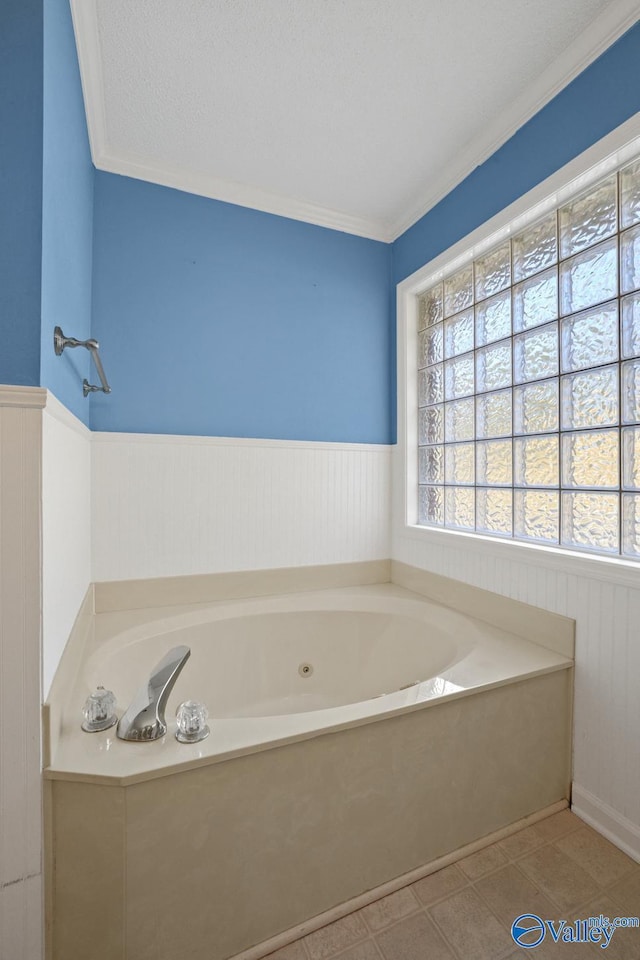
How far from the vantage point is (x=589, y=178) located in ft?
4.65

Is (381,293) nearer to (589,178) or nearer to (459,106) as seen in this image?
(459,106)

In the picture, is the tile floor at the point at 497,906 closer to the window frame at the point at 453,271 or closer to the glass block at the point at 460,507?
the window frame at the point at 453,271

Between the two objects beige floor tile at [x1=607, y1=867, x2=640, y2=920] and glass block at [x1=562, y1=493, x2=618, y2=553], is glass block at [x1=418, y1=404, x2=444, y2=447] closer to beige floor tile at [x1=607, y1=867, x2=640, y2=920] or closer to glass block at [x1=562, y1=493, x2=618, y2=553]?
glass block at [x1=562, y1=493, x2=618, y2=553]

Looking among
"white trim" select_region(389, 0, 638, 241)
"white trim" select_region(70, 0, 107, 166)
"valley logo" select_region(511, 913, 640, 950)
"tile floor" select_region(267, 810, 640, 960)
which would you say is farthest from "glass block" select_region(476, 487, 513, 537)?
"white trim" select_region(70, 0, 107, 166)

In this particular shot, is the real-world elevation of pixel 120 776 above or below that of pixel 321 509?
below

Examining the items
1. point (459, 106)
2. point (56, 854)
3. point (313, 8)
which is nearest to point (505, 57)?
point (459, 106)

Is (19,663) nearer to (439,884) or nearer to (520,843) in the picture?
(439,884)

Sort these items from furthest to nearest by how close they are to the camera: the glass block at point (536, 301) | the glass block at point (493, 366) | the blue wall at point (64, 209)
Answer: the glass block at point (493, 366) → the glass block at point (536, 301) → the blue wall at point (64, 209)

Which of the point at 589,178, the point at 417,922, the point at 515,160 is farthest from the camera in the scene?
the point at 515,160

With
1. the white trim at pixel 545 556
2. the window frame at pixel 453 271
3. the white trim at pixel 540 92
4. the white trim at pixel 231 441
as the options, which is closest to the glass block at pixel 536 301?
the window frame at pixel 453 271

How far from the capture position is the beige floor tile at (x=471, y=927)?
1019 mm

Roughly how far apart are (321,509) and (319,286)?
114 cm

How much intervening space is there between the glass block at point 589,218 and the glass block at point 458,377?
1.83 feet

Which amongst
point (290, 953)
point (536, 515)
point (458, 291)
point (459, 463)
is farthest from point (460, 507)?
point (290, 953)
